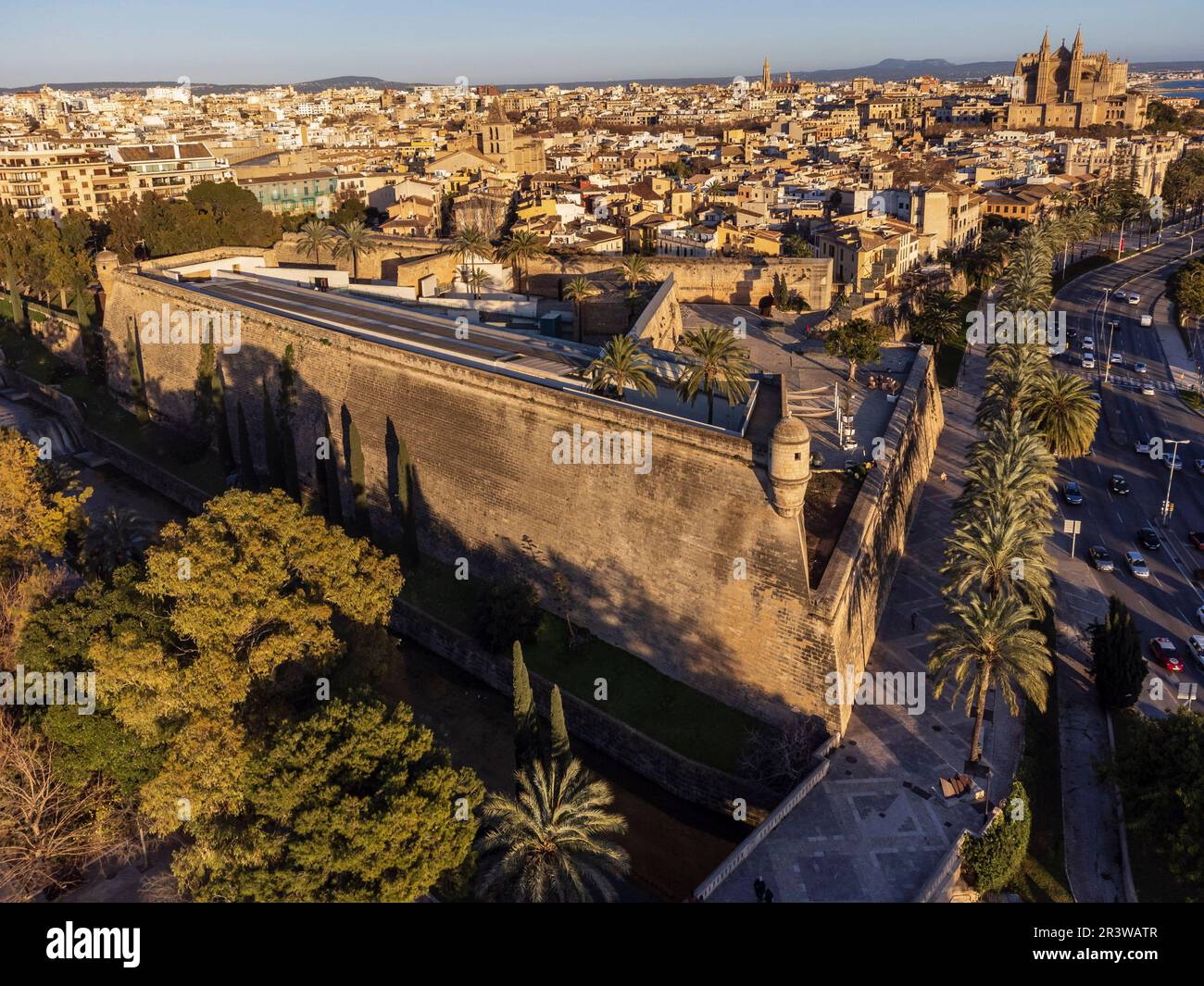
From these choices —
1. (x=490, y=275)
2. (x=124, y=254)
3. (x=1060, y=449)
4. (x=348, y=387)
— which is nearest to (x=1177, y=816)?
(x=1060, y=449)

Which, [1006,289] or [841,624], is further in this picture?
[1006,289]

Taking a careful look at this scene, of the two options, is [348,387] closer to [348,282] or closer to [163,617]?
[163,617]

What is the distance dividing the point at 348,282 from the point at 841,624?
4221cm

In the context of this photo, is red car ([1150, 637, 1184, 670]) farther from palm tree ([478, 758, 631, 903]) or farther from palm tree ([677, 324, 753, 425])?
palm tree ([478, 758, 631, 903])

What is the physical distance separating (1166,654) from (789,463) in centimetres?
1418

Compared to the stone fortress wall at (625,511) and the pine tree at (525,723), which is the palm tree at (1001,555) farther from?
the pine tree at (525,723)

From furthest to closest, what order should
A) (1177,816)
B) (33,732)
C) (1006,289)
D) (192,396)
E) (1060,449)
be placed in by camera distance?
(1006,289), (192,396), (1060,449), (33,732), (1177,816)

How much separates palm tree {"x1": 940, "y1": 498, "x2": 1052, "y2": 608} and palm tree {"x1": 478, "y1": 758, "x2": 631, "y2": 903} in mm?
12109

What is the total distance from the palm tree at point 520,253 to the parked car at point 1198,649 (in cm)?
4092

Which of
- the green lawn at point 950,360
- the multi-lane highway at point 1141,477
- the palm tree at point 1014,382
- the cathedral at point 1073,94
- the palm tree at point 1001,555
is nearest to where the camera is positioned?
the palm tree at point 1001,555

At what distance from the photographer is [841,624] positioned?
25.8m

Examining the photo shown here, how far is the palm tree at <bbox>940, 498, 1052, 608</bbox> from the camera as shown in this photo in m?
25.4

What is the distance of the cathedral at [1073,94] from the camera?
164 m

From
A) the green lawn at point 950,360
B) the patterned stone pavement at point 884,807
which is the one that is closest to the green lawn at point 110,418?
the patterned stone pavement at point 884,807
